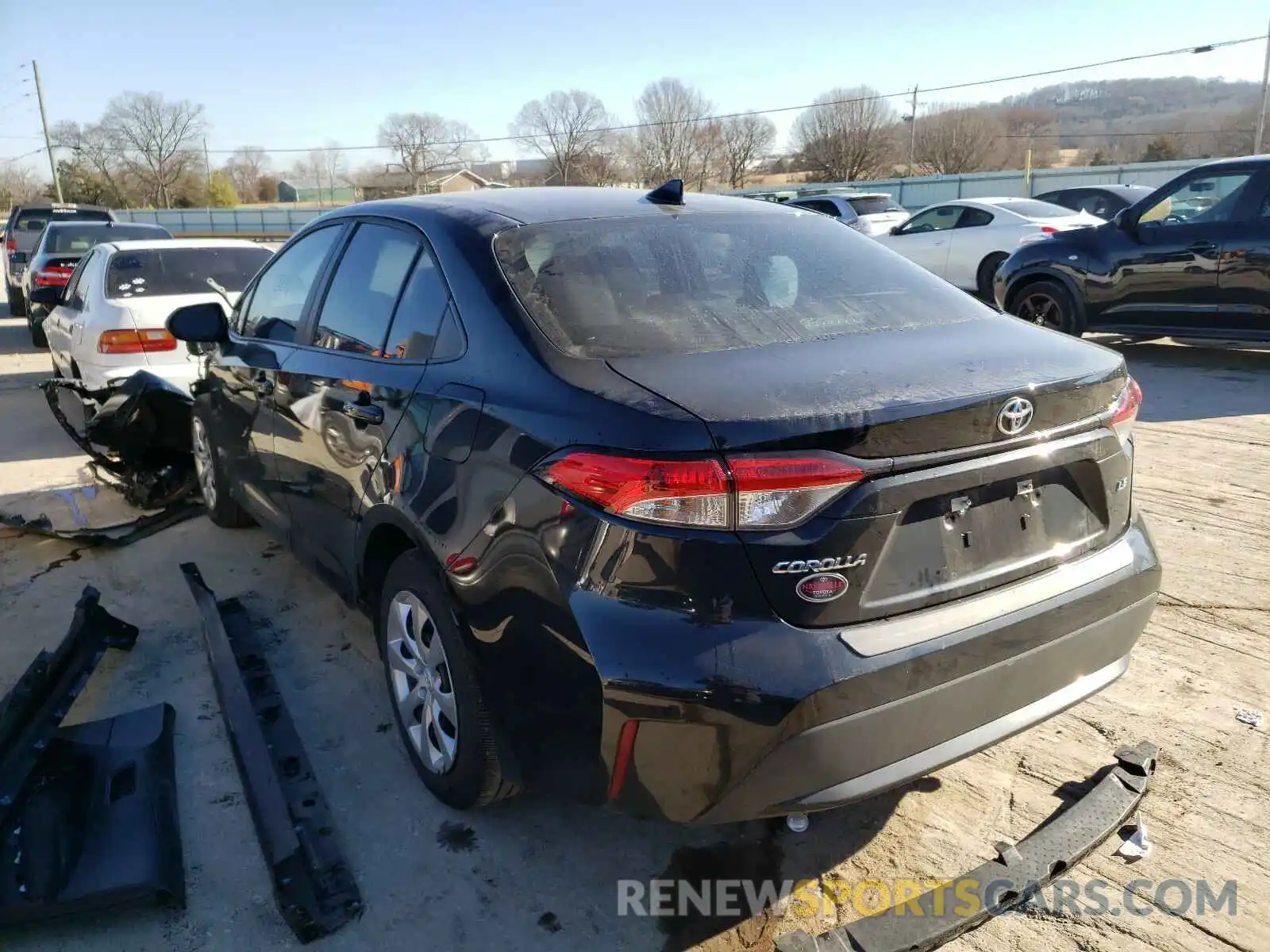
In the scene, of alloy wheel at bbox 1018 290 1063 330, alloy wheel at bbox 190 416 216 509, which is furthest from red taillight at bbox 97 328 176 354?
alloy wheel at bbox 1018 290 1063 330

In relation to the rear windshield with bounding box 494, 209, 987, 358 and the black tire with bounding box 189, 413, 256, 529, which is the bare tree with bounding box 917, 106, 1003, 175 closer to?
the black tire with bounding box 189, 413, 256, 529

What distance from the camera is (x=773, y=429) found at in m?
1.96

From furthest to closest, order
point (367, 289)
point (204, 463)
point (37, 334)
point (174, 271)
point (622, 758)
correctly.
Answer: point (37, 334) < point (174, 271) < point (204, 463) < point (367, 289) < point (622, 758)

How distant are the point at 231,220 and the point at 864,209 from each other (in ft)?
155

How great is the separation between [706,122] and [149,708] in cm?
6778

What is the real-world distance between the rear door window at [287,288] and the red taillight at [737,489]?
2.18 metres

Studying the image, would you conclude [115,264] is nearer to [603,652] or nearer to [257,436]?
[257,436]

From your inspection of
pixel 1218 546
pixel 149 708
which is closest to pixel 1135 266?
pixel 1218 546

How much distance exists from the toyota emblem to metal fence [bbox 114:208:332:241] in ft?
172

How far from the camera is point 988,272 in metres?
12.4

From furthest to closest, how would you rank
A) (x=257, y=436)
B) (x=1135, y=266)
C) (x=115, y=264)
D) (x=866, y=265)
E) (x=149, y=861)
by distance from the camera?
(x=1135, y=266) → (x=115, y=264) → (x=257, y=436) → (x=866, y=265) → (x=149, y=861)

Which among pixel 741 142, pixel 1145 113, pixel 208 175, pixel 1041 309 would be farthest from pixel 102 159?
pixel 1145 113

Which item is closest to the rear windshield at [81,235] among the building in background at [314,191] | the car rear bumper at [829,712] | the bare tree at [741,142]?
the car rear bumper at [829,712]

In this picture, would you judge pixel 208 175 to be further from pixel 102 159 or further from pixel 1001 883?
pixel 1001 883
